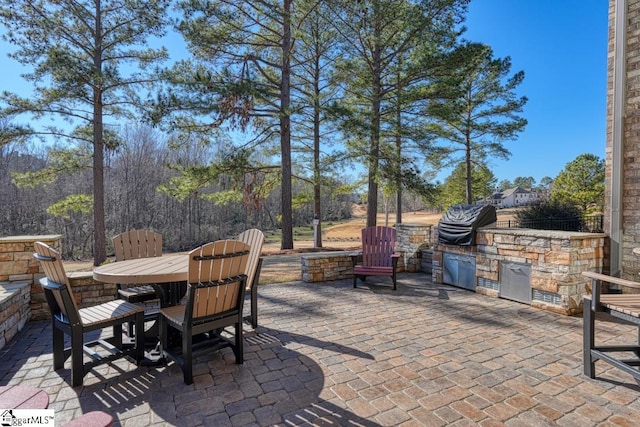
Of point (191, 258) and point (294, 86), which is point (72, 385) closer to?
point (191, 258)

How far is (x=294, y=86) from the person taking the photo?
1030cm

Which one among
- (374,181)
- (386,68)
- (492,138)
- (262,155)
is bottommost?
(374,181)

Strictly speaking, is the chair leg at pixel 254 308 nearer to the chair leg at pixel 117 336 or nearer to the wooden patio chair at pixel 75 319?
the wooden patio chair at pixel 75 319

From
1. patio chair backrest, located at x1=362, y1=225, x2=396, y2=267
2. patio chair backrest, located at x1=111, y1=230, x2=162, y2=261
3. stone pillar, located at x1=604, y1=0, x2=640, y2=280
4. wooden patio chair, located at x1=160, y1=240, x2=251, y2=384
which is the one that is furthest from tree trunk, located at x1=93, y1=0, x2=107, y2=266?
stone pillar, located at x1=604, y1=0, x2=640, y2=280

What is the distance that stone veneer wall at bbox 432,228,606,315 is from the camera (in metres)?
3.78

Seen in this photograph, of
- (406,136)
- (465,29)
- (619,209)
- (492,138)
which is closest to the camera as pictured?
(619,209)

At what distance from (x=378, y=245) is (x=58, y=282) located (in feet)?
13.8

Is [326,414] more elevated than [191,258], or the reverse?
[191,258]

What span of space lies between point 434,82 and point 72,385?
29.7 feet

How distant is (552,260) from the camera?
12.8 feet

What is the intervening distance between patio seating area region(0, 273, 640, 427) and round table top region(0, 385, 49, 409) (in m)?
0.99

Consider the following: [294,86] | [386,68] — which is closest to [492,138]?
[386,68]

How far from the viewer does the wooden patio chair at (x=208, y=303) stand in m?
2.30

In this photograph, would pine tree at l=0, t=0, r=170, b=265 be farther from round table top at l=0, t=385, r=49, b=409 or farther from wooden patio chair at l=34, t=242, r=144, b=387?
round table top at l=0, t=385, r=49, b=409
